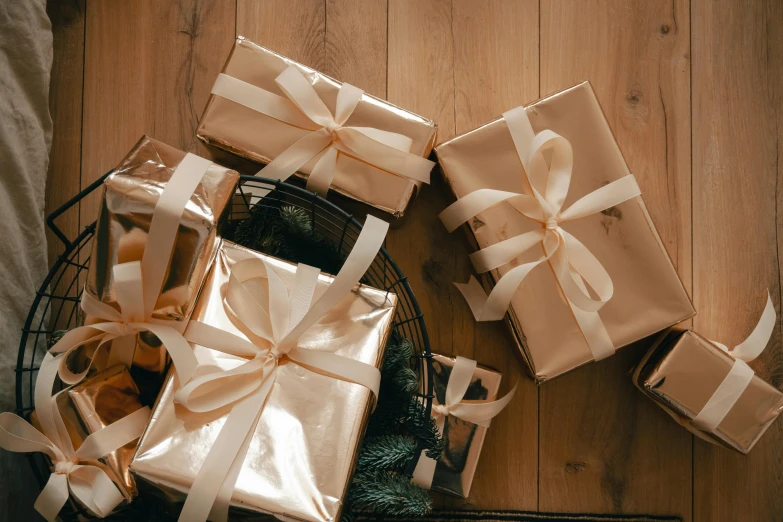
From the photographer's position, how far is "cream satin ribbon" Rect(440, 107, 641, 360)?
33.1 inches

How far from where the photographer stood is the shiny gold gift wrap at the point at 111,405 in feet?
2.24

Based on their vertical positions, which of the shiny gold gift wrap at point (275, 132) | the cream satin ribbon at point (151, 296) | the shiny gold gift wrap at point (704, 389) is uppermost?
the shiny gold gift wrap at point (275, 132)

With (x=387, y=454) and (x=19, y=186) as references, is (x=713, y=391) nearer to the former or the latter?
(x=387, y=454)

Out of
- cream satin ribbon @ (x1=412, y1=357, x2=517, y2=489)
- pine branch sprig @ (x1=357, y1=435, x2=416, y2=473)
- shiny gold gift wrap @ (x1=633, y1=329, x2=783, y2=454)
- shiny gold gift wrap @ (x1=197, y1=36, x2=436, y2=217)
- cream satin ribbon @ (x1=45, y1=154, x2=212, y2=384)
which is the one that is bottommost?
cream satin ribbon @ (x1=412, y1=357, x2=517, y2=489)

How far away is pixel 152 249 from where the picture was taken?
2.11ft

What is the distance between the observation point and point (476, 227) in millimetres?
→ 875

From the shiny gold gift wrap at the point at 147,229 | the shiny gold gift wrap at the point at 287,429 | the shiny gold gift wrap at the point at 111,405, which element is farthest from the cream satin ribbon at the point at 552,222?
the shiny gold gift wrap at the point at 111,405

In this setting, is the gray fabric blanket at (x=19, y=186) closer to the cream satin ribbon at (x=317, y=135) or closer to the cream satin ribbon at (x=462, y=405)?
the cream satin ribbon at (x=317, y=135)

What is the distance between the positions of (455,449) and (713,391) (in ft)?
1.35

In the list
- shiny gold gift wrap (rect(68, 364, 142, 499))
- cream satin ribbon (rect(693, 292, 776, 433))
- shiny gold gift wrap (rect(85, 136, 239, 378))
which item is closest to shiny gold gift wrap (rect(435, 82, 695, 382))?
cream satin ribbon (rect(693, 292, 776, 433))

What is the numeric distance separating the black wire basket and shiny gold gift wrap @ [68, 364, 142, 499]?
0.07 m

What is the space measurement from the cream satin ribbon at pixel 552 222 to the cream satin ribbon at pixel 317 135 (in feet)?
0.41

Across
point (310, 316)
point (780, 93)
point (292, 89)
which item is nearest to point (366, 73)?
point (292, 89)

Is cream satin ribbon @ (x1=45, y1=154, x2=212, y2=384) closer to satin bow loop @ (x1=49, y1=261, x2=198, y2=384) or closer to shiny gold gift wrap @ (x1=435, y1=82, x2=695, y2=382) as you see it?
satin bow loop @ (x1=49, y1=261, x2=198, y2=384)
